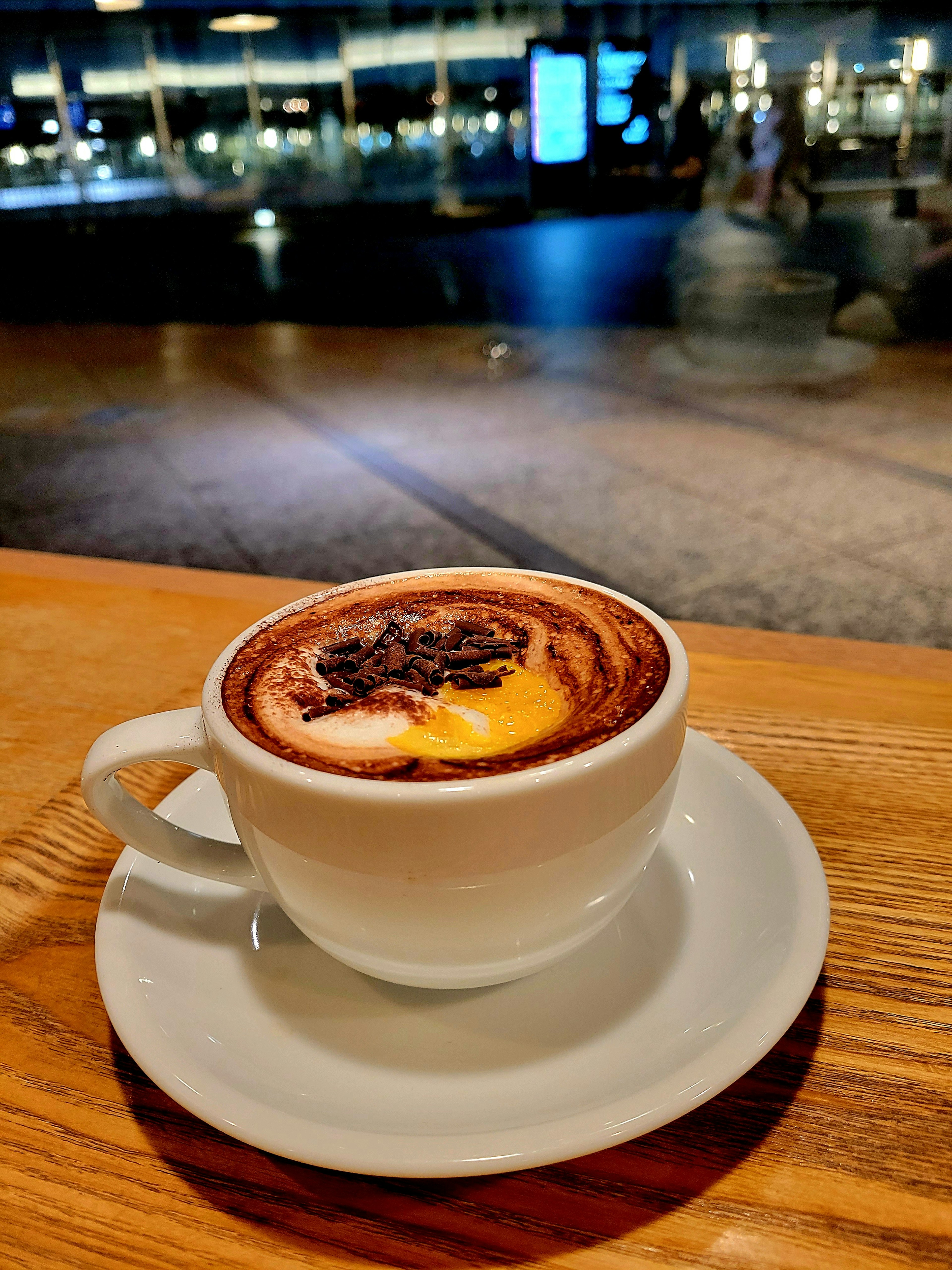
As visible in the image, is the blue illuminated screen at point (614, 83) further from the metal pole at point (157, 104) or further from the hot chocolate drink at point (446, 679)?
the hot chocolate drink at point (446, 679)

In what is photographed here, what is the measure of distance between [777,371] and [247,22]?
3.57ft

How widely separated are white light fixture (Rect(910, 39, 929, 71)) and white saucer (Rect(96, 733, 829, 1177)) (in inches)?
47.1

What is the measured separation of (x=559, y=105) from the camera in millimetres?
1455

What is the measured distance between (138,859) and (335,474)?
5.39 ft

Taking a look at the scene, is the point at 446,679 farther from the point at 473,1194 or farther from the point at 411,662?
the point at 473,1194

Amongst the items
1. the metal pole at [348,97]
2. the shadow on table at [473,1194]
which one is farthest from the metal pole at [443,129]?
the shadow on table at [473,1194]

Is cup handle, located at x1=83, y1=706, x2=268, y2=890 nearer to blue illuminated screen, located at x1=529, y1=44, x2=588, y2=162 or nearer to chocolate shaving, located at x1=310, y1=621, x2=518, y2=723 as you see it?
chocolate shaving, located at x1=310, y1=621, x2=518, y2=723

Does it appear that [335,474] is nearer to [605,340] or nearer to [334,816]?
[605,340]

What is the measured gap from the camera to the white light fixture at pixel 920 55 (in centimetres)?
118

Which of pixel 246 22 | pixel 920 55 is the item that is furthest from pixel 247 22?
pixel 920 55

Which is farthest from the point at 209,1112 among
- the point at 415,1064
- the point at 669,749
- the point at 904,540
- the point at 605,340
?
the point at 605,340

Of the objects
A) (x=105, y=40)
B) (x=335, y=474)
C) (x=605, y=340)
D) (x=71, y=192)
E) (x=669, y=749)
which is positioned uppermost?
(x=105, y=40)

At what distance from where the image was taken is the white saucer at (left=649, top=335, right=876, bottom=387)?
4.82 feet

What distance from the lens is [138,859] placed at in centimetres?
41
